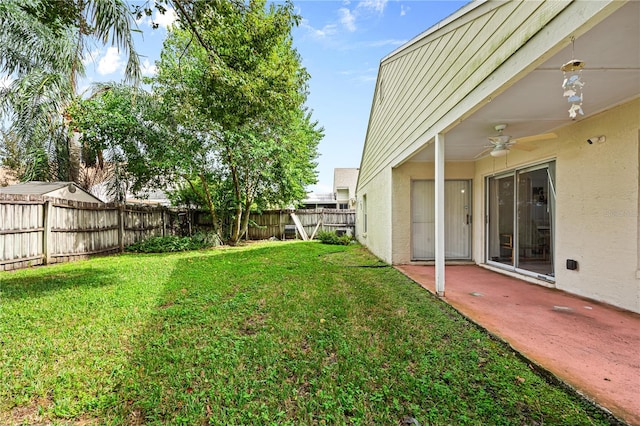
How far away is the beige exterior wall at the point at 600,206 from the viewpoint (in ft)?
10.7

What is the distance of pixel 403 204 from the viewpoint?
6344 mm

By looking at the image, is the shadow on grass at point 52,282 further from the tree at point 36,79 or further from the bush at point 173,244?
the tree at point 36,79

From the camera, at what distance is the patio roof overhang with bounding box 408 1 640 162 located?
204 centimetres

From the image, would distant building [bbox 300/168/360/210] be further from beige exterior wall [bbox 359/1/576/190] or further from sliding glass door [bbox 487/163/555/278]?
sliding glass door [bbox 487/163/555/278]

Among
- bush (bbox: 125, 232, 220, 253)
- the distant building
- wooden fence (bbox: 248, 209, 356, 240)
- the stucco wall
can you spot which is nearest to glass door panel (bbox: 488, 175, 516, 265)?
the stucco wall

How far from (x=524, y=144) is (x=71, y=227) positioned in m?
10.1

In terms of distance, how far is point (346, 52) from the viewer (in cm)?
785

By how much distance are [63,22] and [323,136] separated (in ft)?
50.9

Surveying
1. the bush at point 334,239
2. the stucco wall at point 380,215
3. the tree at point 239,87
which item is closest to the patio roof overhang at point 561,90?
the stucco wall at point 380,215

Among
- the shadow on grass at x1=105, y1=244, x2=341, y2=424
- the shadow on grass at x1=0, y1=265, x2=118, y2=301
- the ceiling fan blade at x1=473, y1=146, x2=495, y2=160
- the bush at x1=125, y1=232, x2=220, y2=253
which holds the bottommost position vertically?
the shadow on grass at x1=105, y1=244, x2=341, y2=424

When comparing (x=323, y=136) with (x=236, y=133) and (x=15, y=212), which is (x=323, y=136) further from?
(x=15, y=212)

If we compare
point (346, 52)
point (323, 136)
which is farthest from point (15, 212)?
point (323, 136)

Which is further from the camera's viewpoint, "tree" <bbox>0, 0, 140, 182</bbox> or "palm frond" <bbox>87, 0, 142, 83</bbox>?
"tree" <bbox>0, 0, 140, 182</bbox>

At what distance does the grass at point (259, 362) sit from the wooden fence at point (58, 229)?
2550 millimetres
